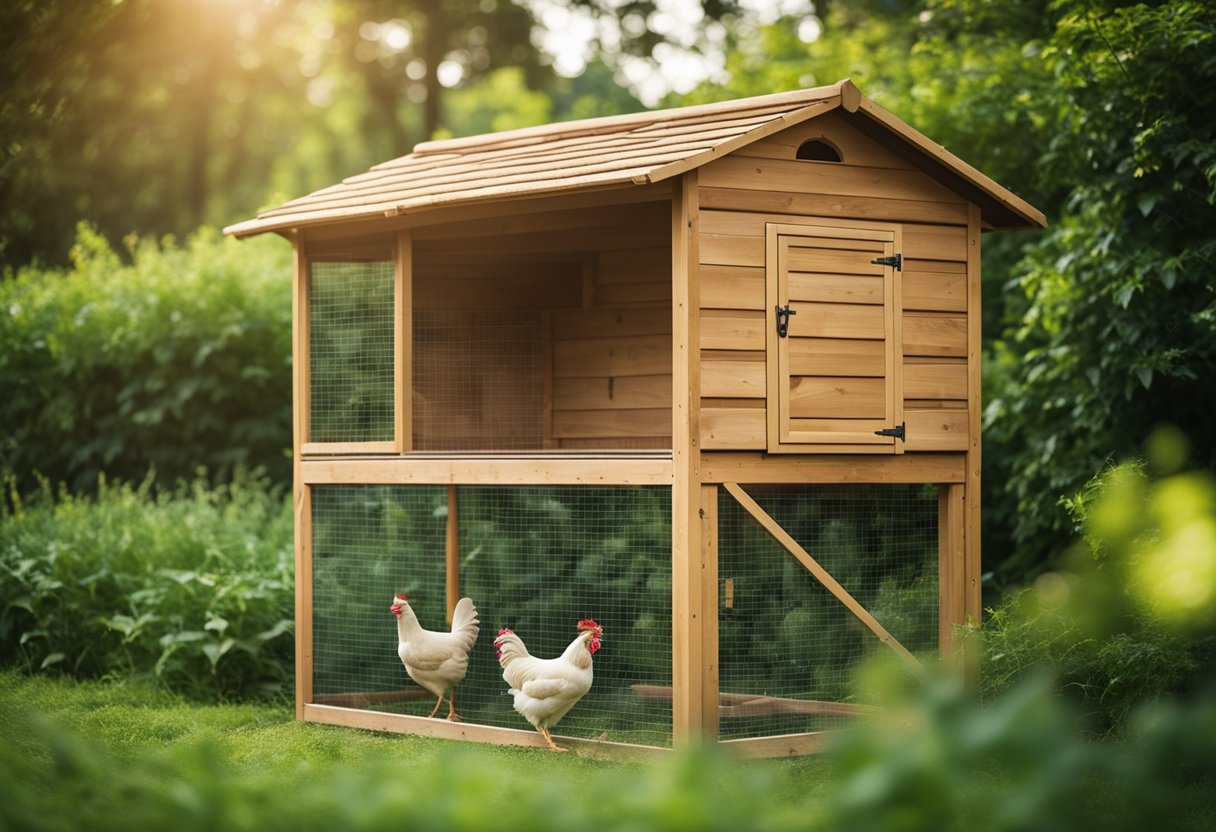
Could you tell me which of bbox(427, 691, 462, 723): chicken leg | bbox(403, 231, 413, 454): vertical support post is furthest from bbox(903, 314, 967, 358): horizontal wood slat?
bbox(427, 691, 462, 723): chicken leg

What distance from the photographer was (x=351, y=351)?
24.7 ft

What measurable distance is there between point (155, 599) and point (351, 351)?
230 centimetres

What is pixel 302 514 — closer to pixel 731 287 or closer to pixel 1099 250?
pixel 731 287

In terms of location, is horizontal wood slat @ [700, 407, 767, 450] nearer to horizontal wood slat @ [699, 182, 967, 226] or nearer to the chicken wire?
horizontal wood slat @ [699, 182, 967, 226]

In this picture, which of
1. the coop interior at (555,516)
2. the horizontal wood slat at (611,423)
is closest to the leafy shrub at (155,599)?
the coop interior at (555,516)

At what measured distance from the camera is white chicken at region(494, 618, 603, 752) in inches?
Result: 256

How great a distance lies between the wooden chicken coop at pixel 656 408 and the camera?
6402mm

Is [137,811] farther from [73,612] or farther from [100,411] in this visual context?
[100,411]

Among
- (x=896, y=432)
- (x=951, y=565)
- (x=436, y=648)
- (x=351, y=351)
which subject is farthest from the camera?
(x=351, y=351)

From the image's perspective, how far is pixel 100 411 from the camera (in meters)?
12.0

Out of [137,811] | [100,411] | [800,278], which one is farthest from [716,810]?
[100,411]

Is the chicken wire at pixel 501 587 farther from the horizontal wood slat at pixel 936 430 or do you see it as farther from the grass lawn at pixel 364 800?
the grass lawn at pixel 364 800

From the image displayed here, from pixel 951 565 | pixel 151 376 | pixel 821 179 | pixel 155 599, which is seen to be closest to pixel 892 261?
pixel 821 179

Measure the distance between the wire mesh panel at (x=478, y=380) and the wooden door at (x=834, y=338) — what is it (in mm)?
2305
